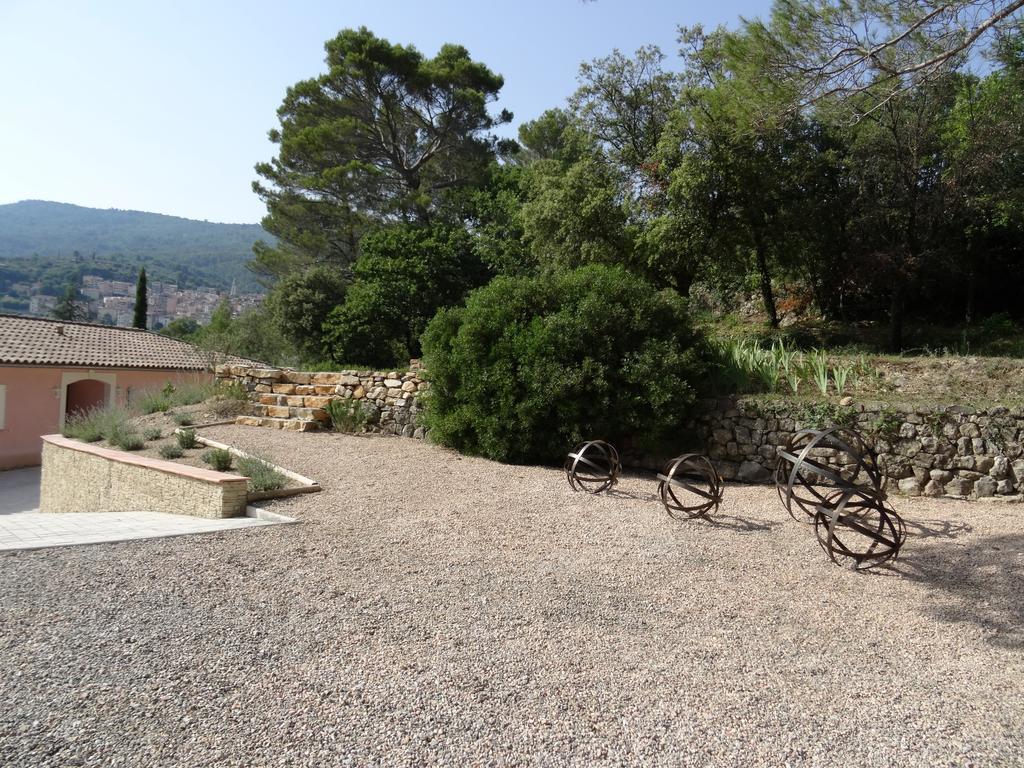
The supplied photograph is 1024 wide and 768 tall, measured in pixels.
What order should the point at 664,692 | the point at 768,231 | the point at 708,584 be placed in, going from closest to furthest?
1. the point at 664,692
2. the point at 708,584
3. the point at 768,231

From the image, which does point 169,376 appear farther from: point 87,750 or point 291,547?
point 87,750

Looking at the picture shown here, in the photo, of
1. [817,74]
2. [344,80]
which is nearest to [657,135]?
[817,74]

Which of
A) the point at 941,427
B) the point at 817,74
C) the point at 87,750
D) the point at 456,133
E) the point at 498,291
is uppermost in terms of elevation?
the point at 456,133

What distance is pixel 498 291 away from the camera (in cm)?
969

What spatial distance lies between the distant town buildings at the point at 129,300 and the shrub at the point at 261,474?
84.6 m

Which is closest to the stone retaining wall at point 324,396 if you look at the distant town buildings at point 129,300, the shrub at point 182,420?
the shrub at point 182,420

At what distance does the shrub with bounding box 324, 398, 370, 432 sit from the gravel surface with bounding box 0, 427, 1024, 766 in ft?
16.9

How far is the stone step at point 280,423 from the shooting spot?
11023mm

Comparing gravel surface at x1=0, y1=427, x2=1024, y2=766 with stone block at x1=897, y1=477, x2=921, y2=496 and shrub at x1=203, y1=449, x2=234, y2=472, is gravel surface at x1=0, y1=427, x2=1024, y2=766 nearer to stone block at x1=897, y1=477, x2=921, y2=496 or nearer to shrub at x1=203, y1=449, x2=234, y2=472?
stone block at x1=897, y1=477, x2=921, y2=496

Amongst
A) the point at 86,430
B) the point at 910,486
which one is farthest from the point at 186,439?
the point at 910,486

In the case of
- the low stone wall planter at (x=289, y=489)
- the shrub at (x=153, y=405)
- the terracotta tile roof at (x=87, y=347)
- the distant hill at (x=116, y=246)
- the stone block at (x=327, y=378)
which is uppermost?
the distant hill at (x=116, y=246)

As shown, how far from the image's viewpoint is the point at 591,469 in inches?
334

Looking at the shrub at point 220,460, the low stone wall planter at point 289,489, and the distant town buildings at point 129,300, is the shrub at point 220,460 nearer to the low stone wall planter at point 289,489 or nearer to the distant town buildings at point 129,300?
the low stone wall planter at point 289,489

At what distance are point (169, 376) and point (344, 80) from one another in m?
12.3
